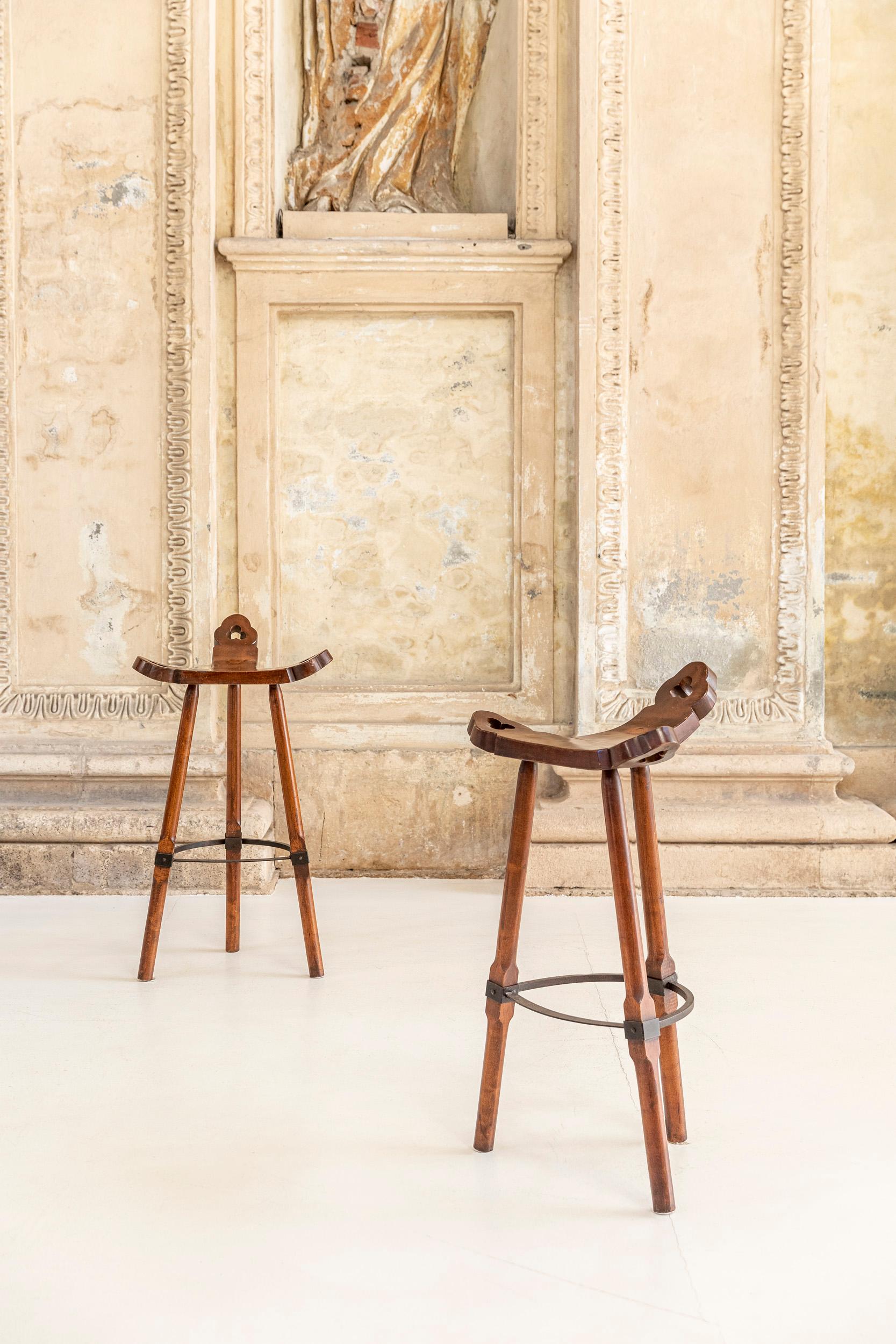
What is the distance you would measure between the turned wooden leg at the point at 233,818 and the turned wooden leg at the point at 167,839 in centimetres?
17

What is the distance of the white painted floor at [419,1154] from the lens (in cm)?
161

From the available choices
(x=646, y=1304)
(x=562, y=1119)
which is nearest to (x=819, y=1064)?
(x=562, y=1119)

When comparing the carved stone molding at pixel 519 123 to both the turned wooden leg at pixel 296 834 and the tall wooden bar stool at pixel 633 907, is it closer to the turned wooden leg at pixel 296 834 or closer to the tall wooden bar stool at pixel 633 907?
the turned wooden leg at pixel 296 834

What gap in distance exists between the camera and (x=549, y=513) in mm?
Answer: 4230

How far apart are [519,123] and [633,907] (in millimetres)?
3419

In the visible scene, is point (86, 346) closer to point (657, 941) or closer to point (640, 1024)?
point (657, 941)

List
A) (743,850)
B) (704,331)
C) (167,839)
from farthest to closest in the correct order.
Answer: (704,331) < (743,850) < (167,839)

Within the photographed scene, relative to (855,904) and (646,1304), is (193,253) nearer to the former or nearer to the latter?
(855,904)

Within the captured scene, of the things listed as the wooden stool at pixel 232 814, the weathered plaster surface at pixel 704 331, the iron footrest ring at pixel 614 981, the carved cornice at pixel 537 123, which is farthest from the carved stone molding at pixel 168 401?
the iron footrest ring at pixel 614 981

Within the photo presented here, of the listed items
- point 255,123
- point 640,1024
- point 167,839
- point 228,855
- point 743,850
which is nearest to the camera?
point 640,1024

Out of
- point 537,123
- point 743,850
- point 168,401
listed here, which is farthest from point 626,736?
point 537,123

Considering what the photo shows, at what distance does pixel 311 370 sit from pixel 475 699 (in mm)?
1402

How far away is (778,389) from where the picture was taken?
4027mm

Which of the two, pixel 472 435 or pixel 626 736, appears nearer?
pixel 626 736
